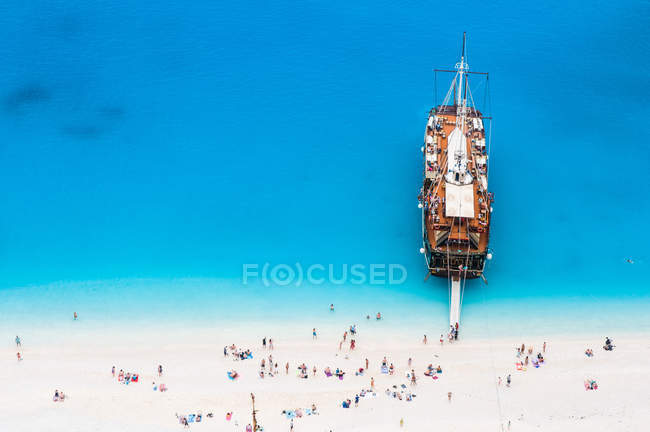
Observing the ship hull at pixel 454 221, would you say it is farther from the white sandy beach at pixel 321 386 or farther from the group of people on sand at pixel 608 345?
the group of people on sand at pixel 608 345

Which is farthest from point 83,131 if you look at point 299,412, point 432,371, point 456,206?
point 432,371

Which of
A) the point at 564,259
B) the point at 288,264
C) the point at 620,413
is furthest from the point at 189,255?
the point at 620,413

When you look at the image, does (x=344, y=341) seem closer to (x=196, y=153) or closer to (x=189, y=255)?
(x=189, y=255)

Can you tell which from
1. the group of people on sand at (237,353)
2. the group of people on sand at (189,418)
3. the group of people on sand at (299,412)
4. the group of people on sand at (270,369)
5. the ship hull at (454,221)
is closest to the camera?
the group of people on sand at (189,418)

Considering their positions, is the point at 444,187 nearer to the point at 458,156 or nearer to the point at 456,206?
the point at 458,156

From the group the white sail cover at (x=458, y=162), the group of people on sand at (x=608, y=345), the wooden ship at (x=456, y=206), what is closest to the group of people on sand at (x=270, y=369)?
the wooden ship at (x=456, y=206)

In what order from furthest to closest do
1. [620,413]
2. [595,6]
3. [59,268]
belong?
[595,6] < [59,268] < [620,413]
